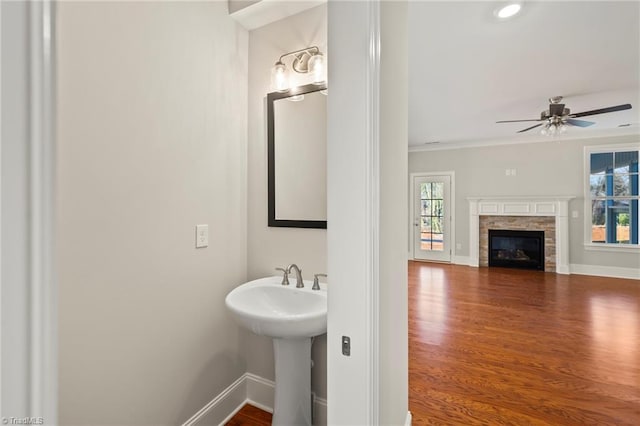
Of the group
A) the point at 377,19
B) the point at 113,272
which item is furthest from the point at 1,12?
the point at 113,272

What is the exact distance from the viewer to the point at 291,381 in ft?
5.40

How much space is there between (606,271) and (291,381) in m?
6.56

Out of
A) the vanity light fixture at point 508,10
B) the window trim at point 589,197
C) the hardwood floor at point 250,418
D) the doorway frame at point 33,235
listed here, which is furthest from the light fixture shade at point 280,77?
the window trim at point 589,197

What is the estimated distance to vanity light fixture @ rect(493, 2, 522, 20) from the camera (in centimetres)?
211

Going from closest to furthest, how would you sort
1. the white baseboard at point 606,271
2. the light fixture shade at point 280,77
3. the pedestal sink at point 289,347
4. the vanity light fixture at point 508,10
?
the pedestal sink at point 289,347
the light fixture shade at point 280,77
the vanity light fixture at point 508,10
the white baseboard at point 606,271

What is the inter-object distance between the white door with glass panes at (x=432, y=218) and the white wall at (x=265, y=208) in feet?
19.1

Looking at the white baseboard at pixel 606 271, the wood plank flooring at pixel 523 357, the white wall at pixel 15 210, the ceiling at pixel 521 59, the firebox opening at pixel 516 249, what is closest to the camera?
the white wall at pixel 15 210

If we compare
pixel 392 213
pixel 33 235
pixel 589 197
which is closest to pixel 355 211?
pixel 392 213

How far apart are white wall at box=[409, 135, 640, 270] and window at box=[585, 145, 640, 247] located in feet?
0.45

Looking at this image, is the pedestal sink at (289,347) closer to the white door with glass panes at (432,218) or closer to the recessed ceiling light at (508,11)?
the recessed ceiling light at (508,11)

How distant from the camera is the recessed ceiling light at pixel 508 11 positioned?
2119 millimetres

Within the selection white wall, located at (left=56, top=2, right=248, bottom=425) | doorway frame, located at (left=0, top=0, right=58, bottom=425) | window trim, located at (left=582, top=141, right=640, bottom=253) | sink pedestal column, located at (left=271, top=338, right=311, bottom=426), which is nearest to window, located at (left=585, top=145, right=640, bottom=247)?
window trim, located at (left=582, top=141, right=640, bottom=253)

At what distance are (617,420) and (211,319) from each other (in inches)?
97.7

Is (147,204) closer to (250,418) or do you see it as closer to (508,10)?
(250,418)
